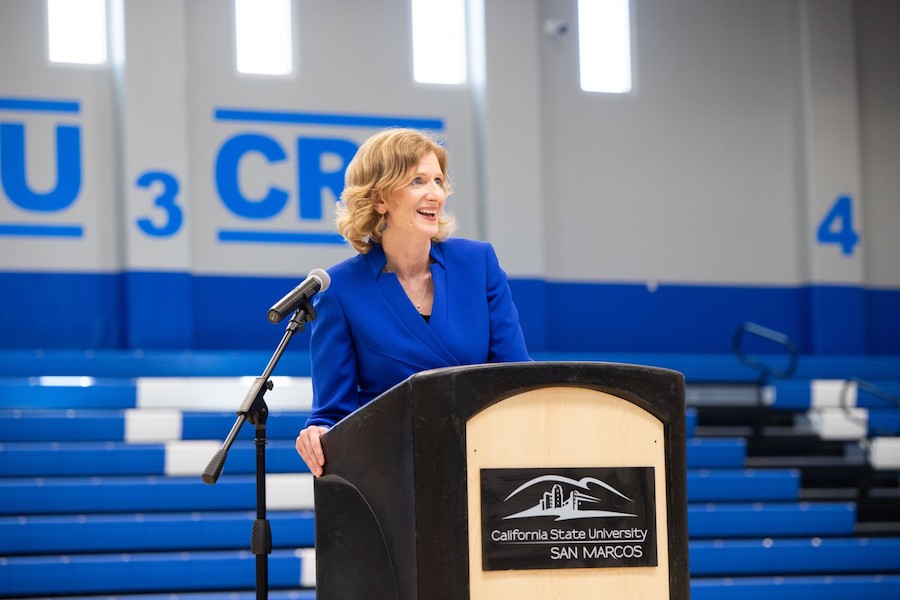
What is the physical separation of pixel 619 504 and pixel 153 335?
6.16 metres

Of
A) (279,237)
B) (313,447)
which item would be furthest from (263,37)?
(313,447)

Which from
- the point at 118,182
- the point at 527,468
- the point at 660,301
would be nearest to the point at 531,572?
the point at 527,468

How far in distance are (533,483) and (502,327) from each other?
551mm

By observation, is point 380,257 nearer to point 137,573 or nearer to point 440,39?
point 137,573

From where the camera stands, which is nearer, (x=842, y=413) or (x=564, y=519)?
(x=564, y=519)

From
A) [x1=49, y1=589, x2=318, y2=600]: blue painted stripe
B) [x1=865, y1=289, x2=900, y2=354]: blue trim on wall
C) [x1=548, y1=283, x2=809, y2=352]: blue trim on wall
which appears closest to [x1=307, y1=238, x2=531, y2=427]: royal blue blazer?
[x1=49, y1=589, x2=318, y2=600]: blue painted stripe

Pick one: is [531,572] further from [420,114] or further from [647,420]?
[420,114]

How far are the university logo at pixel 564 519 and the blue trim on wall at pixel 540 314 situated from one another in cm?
606

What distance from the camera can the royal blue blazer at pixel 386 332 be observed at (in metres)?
2.03

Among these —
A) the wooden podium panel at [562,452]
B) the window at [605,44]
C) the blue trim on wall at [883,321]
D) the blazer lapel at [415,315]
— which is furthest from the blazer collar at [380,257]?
the blue trim on wall at [883,321]

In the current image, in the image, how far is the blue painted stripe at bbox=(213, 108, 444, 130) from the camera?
776 cm

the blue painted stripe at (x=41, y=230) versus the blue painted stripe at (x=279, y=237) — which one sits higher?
the blue painted stripe at (x=41, y=230)

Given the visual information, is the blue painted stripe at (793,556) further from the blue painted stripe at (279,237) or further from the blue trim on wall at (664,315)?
the blue painted stripe at (279,237)

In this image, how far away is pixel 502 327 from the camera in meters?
2.13
